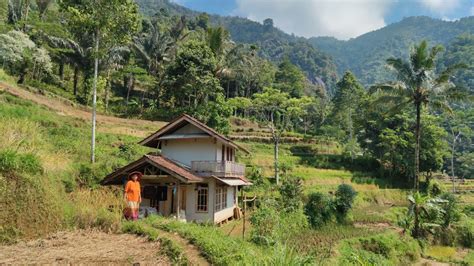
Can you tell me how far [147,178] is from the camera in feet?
59.2

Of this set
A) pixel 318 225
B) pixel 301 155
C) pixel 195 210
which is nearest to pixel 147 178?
pixel 195 210

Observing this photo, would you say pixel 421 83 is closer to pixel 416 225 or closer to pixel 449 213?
pixel 449 213

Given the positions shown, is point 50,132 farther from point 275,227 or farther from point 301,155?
point 301,155

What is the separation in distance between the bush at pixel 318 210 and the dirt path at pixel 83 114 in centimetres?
1644

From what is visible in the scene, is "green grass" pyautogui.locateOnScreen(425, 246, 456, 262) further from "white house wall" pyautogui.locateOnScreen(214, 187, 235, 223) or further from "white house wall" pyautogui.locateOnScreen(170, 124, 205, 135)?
"white house wall" pyautogui.locateOnScreen(170, 124, 205, 135)

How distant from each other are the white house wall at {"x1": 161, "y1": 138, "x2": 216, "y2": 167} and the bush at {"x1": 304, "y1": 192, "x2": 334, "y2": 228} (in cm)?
628

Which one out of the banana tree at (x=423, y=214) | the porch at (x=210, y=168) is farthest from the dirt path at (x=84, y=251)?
the banana tree at (x=423, y=214)

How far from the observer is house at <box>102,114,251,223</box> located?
58.7 ft

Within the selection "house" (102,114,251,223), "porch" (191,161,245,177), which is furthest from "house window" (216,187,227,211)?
"porch" (191,161,245,177)

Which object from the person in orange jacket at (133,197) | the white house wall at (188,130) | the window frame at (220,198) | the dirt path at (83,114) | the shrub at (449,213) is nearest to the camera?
the person in orange jacket at (133,197)

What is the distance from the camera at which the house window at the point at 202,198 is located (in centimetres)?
1996

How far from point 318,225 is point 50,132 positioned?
17.3m

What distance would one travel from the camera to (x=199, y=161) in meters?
20.2

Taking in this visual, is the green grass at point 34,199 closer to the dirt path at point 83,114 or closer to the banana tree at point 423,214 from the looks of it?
the banana tree at point 423,214
